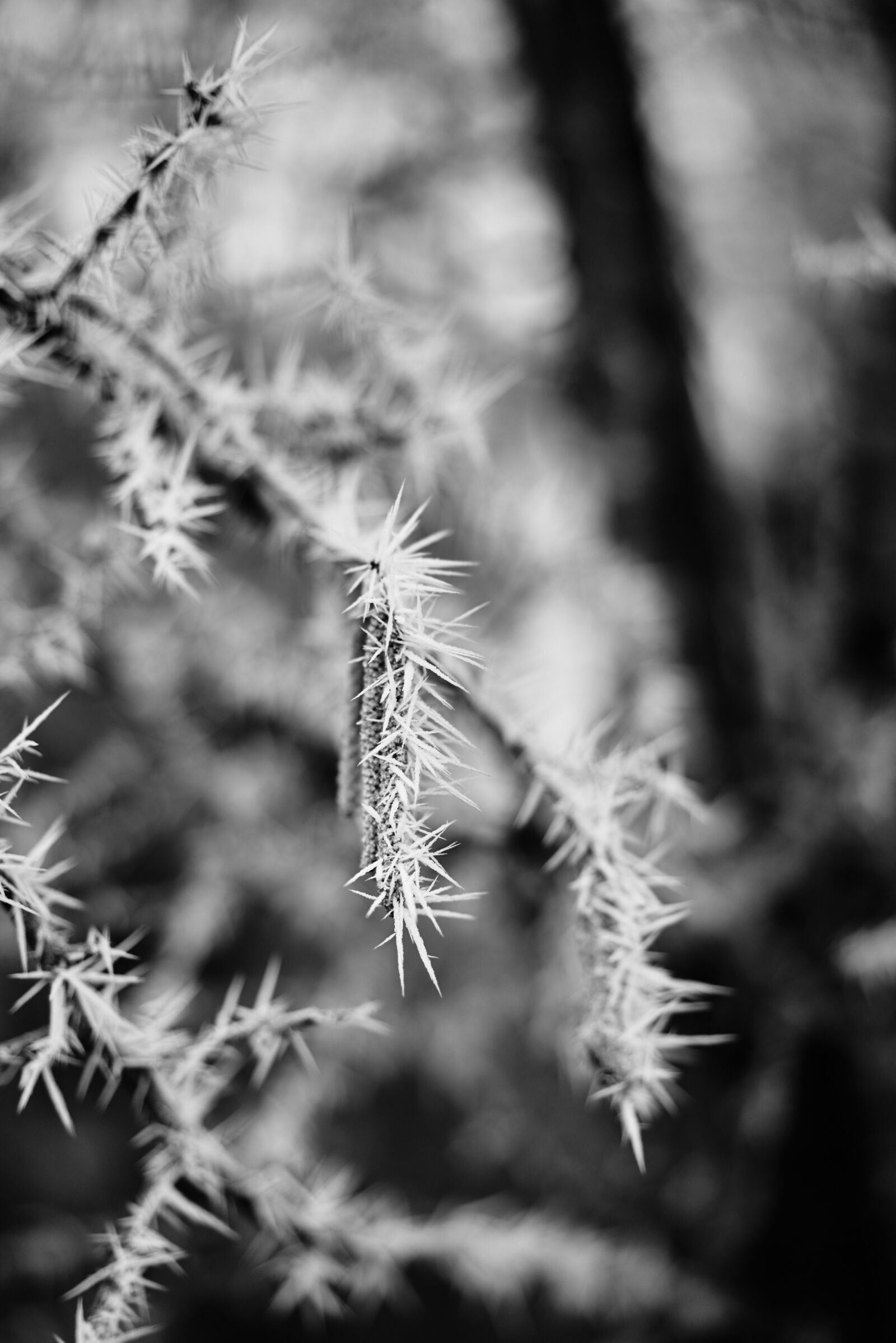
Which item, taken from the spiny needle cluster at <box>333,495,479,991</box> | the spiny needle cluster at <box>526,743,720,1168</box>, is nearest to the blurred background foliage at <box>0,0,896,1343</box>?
the spiny needle cluster at <box>526,743,720,1168</box>

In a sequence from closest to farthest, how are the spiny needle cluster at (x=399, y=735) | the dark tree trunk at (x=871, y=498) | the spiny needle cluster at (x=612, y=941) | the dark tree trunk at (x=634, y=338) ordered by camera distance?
the spiny needle cluster at (x=399, y=735)
the spiny needle cluster at (x=612, y=941)
the dark tree trunk at (x=634, y=338)
the dark tree trunk at (x=871, y=498)

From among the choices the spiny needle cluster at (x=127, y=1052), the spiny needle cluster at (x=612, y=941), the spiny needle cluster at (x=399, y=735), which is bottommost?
the spiny needle cluster at (x=127, y=1052)

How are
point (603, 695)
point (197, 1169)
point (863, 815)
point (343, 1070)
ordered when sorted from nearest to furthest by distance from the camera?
point (197, 1169) → point (863, 815) → point (343, 1070) → point (603, 695)

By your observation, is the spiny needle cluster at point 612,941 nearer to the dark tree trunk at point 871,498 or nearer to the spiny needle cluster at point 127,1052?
the spiny needle cluster at point 127,1052

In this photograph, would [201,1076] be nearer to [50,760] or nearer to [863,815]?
[863,815]

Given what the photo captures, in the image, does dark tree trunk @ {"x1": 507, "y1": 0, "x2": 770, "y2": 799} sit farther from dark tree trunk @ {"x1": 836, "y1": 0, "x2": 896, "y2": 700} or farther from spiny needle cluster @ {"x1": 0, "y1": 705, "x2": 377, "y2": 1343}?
spiny needle cluster @ {"x1": 0, "y1": 705, "x2": 377, "y2": 1343}

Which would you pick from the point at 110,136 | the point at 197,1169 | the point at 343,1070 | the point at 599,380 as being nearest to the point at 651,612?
the point at 599,380

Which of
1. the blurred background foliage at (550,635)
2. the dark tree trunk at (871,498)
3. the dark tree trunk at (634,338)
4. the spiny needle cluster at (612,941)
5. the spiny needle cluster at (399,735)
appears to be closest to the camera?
the spiny needle cluster at (399,735)

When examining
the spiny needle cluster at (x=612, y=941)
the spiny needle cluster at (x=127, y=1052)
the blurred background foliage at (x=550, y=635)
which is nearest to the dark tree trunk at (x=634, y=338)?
the blurred background foliage at (x=550, y=635)
